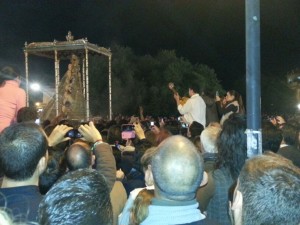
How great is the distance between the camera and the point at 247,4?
15.9 ft

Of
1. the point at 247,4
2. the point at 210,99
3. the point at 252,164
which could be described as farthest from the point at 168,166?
the point at 210,99

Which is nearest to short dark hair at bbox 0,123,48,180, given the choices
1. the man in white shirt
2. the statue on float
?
the man in white shirt

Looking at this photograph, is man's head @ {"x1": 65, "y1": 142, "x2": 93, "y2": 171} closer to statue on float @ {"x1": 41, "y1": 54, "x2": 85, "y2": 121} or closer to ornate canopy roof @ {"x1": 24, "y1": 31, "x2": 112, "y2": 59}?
ornate canopy roof @ {"x1": 24, "y1": 31, "x2": 112, "y2": 59}

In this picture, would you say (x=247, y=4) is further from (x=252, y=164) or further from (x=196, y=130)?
(x=196, y=130)

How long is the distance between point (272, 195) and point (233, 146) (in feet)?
7.48

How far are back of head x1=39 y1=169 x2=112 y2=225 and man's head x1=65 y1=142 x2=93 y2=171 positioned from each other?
8.17 feet

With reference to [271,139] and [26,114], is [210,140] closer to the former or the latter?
[271,139]

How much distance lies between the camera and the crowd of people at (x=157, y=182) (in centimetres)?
214

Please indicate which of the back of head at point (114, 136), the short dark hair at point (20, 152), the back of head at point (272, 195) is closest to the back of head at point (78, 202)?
the back of head at point (272, 195)

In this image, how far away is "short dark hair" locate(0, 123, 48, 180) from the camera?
325 cm

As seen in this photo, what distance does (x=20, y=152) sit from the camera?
3.25 meters

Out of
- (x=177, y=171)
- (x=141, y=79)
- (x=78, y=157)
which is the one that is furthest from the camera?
(x=141, y=79)

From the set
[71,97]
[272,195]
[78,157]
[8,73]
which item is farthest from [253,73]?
[71,97]

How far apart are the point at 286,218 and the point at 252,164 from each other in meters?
0.37
